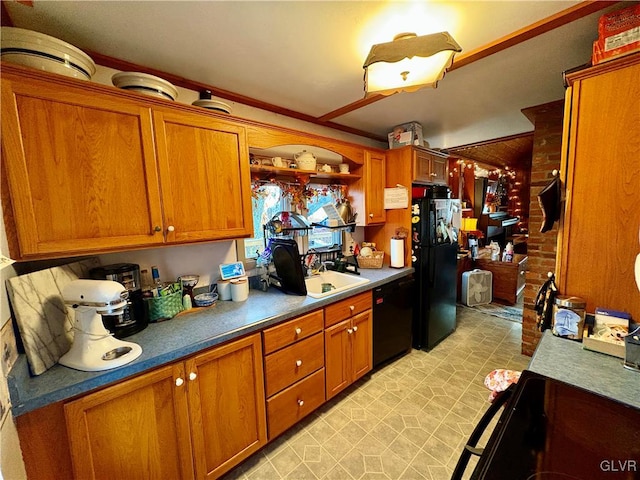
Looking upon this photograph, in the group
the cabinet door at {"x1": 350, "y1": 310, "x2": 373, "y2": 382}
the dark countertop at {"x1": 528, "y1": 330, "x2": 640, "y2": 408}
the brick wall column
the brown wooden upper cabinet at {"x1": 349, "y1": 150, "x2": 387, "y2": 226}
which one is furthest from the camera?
the brown wooden upper cabinet at {"x1": 349, "y1": 150, "x2": 387, "y2": 226}

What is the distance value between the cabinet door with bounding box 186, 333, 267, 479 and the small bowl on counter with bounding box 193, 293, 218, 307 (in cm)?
42

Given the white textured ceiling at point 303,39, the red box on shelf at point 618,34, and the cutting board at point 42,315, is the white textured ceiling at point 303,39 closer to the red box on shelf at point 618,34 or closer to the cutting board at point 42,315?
the red box on shelf at point 618,34

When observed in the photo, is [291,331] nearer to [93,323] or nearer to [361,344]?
[361,344]

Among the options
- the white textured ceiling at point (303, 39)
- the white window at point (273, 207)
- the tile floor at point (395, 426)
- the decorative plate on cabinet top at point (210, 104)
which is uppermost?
the white textured ceiling at point (303, 39)

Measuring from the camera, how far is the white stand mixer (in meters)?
1.00

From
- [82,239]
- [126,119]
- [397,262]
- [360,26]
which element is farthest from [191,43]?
[397,262]

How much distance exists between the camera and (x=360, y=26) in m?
1.19

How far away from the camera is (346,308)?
1.91 metres

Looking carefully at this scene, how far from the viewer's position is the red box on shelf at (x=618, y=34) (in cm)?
107

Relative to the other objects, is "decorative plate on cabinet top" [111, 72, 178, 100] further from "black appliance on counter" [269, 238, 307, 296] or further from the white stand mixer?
"black appliance on counter" [269, 238, 307, 296]

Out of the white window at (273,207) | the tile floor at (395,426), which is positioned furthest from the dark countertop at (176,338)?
the tile floor at (395,426)

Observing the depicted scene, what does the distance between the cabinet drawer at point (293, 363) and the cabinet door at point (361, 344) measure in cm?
35

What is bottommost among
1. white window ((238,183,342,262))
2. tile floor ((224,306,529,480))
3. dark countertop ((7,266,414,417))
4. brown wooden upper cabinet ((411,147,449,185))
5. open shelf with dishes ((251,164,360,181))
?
tile floor ((224,306,529,480))

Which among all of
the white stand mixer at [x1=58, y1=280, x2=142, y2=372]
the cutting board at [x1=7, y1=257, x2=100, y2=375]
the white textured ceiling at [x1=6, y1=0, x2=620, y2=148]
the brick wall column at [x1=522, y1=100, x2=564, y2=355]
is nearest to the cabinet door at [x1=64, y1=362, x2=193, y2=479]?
the white stand mixer at [x1=58, y1=280, x2=142, y2=372]
